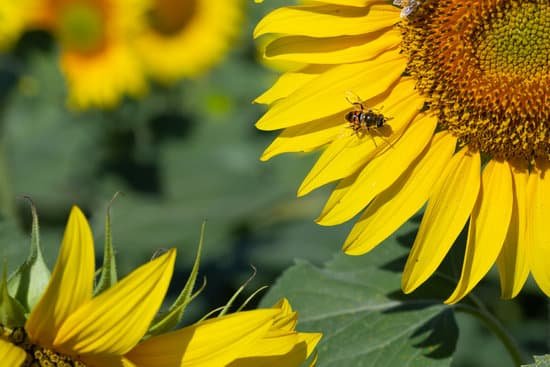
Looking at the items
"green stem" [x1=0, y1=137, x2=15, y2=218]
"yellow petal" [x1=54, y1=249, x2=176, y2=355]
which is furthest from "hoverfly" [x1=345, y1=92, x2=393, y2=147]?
"green stem" [x1=0, y1=137, x2=15, y2=218]

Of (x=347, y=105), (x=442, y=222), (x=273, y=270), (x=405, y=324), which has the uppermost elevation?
(x=347, y=105)

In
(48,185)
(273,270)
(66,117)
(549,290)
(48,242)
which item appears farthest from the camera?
(66,117)

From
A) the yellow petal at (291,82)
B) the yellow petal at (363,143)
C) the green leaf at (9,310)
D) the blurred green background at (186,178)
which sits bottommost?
the blurred green background at (186,178)

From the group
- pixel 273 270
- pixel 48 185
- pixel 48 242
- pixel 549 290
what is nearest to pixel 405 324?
pixel 549 290

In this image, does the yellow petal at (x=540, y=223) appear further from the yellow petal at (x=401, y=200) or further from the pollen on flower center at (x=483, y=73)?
the yellow petal at (x=401, y=200)

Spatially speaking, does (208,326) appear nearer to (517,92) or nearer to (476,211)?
(476,211)

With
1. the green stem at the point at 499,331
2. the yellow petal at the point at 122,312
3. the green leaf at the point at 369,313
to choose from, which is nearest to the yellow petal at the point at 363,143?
the green leaf at the point at 369,313
